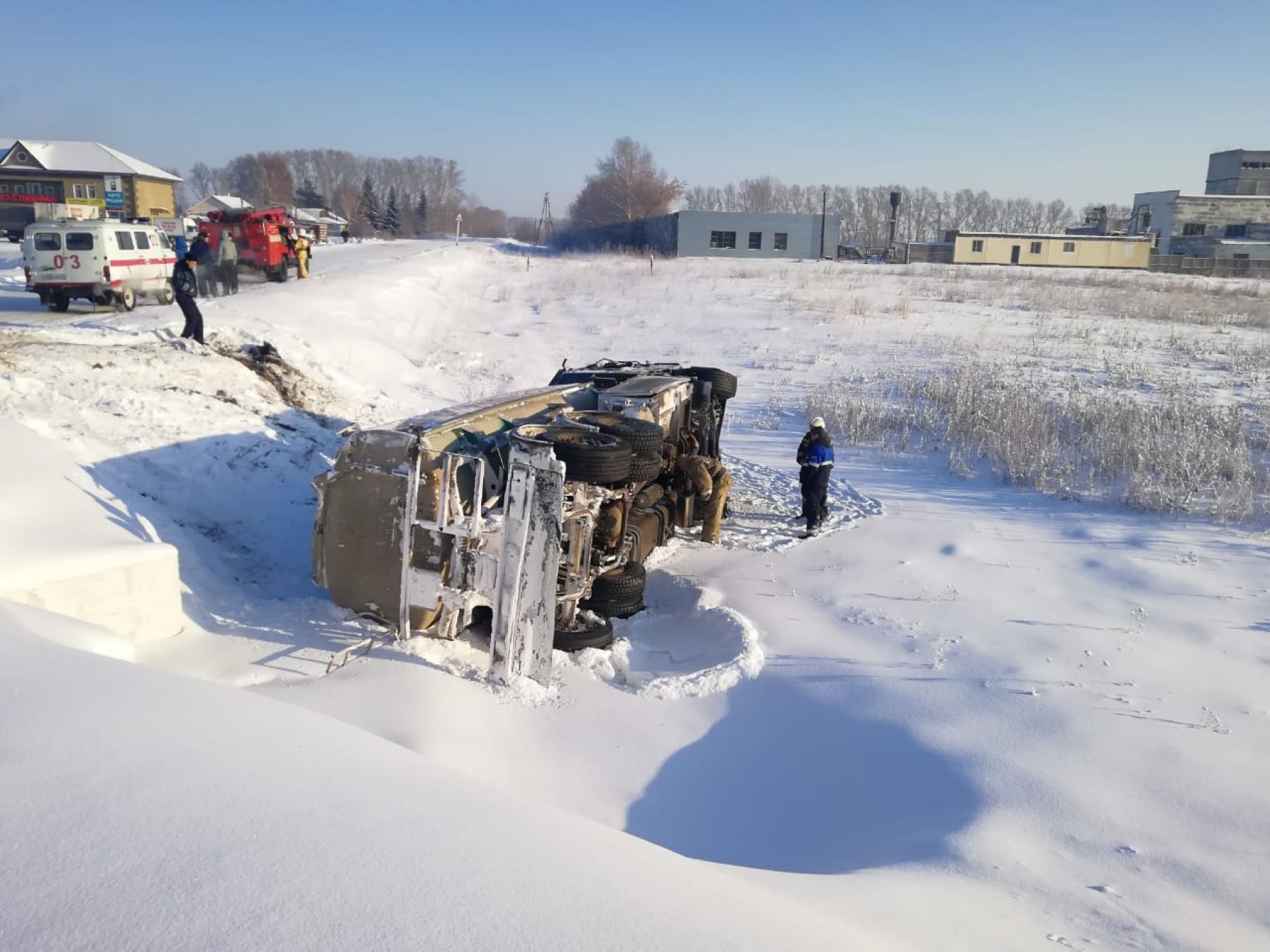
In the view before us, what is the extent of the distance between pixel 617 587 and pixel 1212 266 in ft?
216

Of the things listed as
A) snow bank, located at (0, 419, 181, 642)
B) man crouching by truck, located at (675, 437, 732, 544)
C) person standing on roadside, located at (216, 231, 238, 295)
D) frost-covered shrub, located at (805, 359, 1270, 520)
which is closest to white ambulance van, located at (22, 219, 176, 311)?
person standing on roadside, located at (216, 231, 238, 295)

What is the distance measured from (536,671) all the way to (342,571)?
5.18 ft

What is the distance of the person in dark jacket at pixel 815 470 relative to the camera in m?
8.88

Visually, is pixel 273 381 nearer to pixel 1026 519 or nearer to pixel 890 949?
pixel 1026 519

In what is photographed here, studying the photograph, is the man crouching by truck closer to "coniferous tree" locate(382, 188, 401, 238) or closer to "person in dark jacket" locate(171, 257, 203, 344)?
"person in dark jacket" locate(171, 257, 203, 344)

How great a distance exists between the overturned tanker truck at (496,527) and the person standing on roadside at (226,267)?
17333 millimetres

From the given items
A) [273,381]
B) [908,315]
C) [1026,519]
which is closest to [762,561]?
[1026,519]

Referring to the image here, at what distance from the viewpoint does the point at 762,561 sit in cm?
820

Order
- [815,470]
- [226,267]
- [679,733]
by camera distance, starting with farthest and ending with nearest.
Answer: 1. [226,267]
2. [815,470]
3. [679,733]

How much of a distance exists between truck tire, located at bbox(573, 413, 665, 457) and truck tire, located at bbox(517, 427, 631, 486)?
32 centimetres

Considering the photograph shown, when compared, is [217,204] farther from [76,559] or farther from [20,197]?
[76,559]

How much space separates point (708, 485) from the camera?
804 centimetres

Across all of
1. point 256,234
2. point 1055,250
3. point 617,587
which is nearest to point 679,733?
point 617,587

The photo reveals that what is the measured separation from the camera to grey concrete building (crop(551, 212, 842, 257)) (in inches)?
2281
